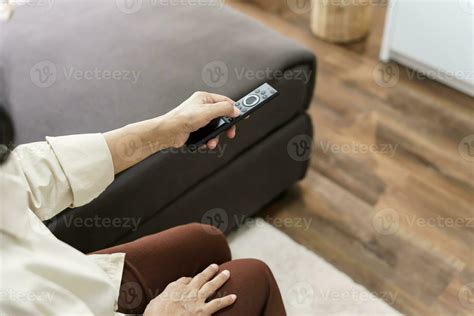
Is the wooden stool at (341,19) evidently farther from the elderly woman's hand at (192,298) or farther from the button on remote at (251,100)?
the elderly woman's hand at (192,298)

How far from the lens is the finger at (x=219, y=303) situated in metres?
0.93

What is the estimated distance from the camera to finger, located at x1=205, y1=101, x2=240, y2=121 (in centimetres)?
104

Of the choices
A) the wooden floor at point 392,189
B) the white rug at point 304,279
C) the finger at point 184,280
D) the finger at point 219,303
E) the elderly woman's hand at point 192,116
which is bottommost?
the white rug at point 304,279

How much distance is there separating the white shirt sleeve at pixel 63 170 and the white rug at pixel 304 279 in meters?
0.67

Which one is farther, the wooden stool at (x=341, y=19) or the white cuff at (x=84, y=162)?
the wooden stool at (x=341, y=19)

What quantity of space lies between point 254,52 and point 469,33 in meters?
0.86

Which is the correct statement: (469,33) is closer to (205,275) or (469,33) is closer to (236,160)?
(236,160)

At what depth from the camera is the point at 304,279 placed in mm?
1444

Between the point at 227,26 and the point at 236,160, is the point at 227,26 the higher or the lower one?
the higher one

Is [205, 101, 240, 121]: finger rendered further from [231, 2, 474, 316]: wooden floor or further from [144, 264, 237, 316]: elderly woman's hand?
[231, 2, 474, 316]: wooden floor

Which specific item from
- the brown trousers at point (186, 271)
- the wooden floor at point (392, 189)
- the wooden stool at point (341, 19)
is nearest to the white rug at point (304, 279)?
the wooden floor at point (392, 189)

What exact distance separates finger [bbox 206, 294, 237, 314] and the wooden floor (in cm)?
61

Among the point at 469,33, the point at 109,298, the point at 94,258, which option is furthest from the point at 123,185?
the point at 469,33

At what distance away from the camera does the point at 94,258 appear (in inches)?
38.0
